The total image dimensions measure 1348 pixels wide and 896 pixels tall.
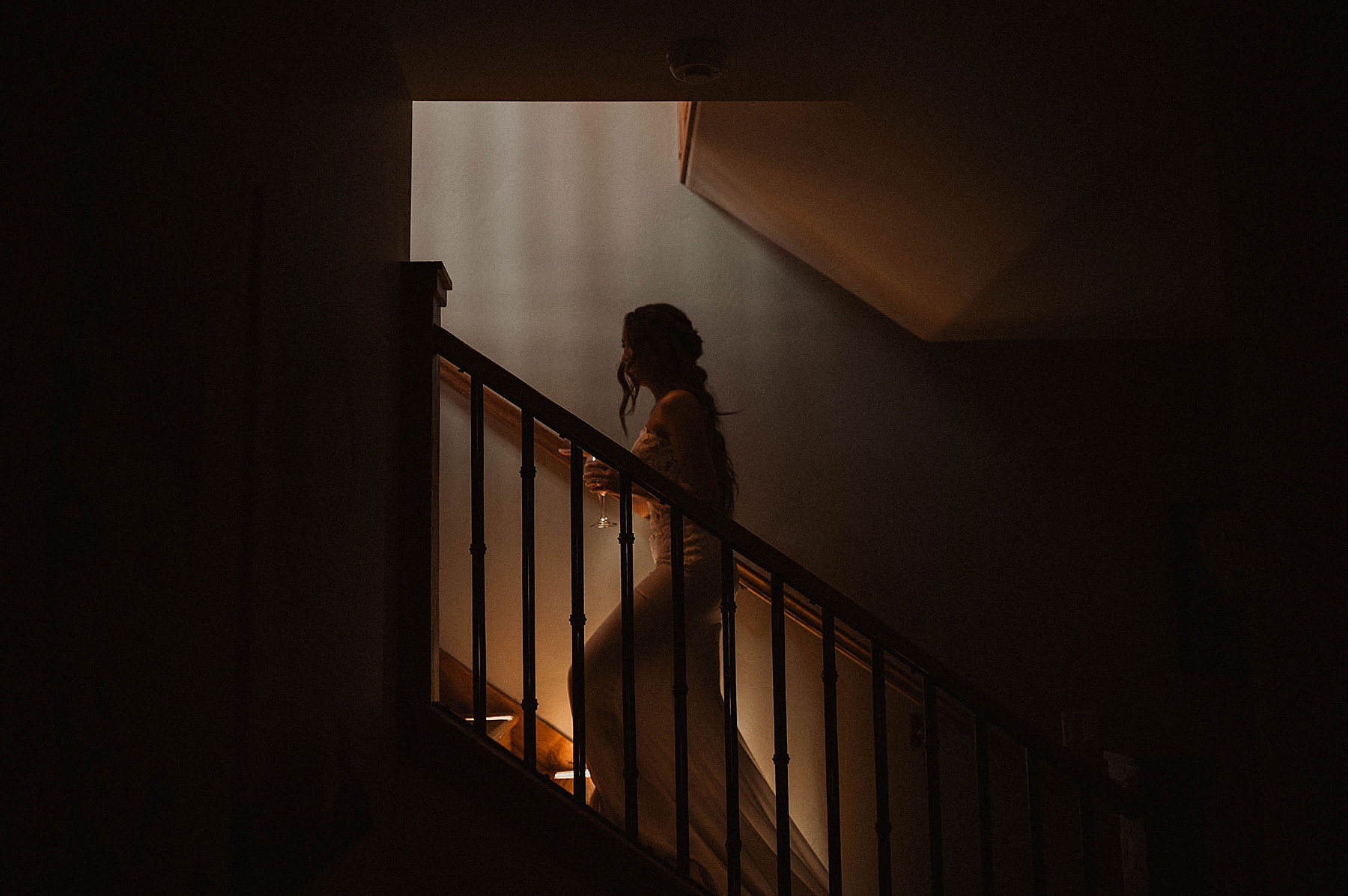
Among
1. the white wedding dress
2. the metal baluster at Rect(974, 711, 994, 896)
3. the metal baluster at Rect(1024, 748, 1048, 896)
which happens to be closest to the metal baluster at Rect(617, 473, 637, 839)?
the white wedding dress

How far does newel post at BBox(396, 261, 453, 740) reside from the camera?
198cm

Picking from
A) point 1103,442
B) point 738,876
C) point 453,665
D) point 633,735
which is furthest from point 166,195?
point 1103,442

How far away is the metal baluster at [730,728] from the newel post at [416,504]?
0.65 meters

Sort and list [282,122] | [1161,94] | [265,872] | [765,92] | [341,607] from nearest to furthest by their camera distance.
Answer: [265,872]
[282,122]
[341,607]
[1161,94]
[765,92]

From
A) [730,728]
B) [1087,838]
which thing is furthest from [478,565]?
[1087,838]

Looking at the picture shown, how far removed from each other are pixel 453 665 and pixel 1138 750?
2.79 metres

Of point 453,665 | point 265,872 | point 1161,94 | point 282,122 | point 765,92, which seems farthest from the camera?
point 453,665

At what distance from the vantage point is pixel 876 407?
3840mm

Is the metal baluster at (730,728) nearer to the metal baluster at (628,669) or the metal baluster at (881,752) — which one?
the metal baluster at (628,669)

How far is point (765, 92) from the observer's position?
2.52 m

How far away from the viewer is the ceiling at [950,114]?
198 centimetres

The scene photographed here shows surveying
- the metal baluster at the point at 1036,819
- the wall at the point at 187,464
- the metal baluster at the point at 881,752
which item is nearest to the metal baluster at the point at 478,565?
the wall at the point at 187,464

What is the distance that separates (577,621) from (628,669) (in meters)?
0.15

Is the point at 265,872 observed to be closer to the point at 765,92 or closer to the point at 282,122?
the point at 282,122
